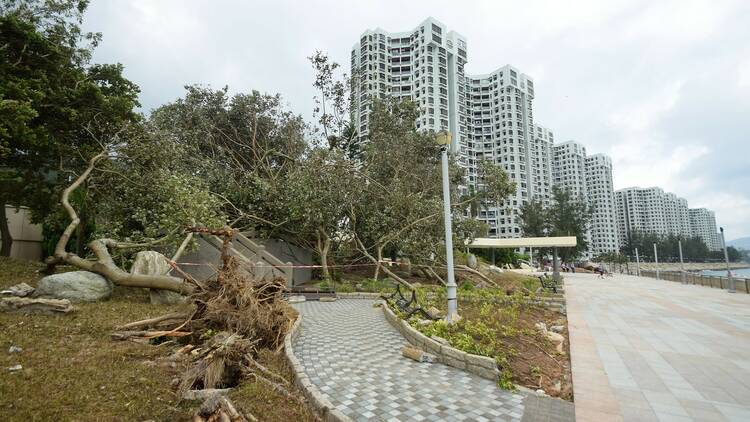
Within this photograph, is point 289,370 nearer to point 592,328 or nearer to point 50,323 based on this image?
point 50,323

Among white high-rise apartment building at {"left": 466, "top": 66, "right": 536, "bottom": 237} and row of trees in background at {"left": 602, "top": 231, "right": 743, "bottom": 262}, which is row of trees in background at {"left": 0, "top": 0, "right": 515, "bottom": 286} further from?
row of trees in background at {"left": 602, "top": 231, "right": 743, "bottom": 262}

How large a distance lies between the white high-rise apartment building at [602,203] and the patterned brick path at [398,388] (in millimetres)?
102192

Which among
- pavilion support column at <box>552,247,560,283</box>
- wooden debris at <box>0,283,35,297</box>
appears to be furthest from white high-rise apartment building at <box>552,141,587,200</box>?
wooden debris at <box>0,283,35,297</box>

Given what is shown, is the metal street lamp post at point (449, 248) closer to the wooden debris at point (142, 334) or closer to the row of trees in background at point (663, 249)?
the wooden debris at point (142, 334)

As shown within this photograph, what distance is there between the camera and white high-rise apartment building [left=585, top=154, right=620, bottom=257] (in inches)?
3656

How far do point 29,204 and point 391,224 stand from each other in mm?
14332

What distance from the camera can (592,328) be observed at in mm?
8148

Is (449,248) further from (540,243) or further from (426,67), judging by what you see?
(426,67)

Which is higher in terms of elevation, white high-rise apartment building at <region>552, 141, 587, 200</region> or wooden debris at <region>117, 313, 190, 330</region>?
white high-rise apartment building at <region>552, 141, 587, 200</region>

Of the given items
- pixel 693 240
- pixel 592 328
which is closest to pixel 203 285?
pixel 592 328

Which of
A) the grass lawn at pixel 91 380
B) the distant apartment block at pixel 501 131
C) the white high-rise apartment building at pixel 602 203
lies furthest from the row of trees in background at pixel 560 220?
the grass lawn at pixel 91 380

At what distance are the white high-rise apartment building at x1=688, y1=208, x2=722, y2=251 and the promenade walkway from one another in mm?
146038

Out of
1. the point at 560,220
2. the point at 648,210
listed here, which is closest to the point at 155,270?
the point at 560,220

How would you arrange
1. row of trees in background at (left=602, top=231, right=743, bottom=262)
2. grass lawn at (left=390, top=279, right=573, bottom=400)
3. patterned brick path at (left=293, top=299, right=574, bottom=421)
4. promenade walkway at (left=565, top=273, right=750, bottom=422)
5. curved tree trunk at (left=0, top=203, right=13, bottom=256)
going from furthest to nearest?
row of trees in background at (left=602, top=231, right=743, bottom=262)
curved tree trunk at (left=0, top=203, right=13, bottom=256)
grass lawn at (left=390, top=279, right=573, bottom=400)
promenade walkway at (left=565, top=273, right=750, bottom=422)
patterned brick path at (left=293, top=299, right=574, bottom=421)
